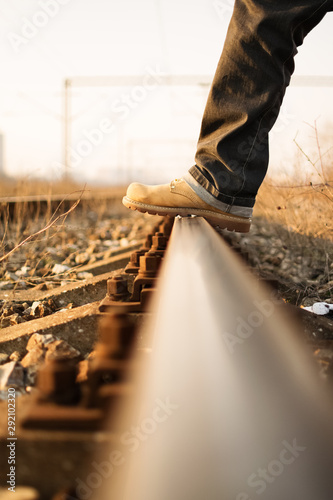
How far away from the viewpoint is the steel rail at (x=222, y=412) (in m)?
0.94

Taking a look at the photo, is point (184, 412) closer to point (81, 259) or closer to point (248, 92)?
point (248, 92)

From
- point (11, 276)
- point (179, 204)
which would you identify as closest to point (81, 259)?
point (11, 276)

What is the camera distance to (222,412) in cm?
105

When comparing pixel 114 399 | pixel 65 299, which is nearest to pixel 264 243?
pixel 65 299

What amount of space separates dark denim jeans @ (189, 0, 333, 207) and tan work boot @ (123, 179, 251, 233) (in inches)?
3.1

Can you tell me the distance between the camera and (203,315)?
1.38 m

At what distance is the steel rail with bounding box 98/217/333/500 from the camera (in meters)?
0.94

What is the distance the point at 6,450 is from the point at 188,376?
0.44m

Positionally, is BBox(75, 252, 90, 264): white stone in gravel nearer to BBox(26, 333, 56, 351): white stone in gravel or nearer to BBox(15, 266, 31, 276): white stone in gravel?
BBox(15, 266, 31, 276): white stone in gravel

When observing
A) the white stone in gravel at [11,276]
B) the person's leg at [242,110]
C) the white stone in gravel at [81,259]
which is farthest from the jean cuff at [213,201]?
the white stone in gravel at [81,259]

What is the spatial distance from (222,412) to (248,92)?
132 cm

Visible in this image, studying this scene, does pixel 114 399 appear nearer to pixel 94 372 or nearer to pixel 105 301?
pixel 94 372

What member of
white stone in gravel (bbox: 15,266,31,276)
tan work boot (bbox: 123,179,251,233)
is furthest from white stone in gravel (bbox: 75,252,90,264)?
tan work boot (bbox: 123,179,251,233)

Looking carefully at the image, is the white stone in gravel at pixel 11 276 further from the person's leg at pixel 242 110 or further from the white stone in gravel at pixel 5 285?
the person's leg at pixel 242 110
